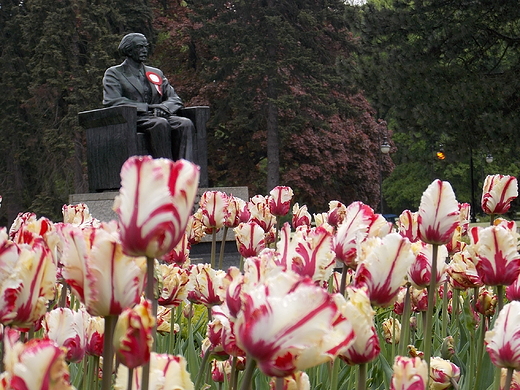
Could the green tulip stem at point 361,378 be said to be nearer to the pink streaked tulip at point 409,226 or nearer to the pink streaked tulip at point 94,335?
the pink streaked tulip at point 94,335

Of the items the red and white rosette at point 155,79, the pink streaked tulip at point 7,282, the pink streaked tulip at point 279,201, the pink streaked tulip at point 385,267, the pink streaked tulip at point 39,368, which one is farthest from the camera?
the red and white rosette at point 155,79

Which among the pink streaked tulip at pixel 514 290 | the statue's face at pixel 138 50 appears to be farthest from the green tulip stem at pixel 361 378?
the statue's face at pixel 138 50

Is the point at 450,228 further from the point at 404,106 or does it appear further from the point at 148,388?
the point at 404,106

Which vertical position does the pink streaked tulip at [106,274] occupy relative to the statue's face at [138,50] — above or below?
below

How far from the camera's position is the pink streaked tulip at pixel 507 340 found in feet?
3.75

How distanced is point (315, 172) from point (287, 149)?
1.15 m

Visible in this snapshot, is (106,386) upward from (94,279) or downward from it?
downward

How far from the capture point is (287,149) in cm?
2233

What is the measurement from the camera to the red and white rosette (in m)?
9.53

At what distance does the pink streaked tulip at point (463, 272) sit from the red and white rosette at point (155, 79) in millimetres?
7727

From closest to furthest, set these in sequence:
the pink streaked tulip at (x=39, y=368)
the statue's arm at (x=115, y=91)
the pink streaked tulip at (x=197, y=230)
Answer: the pink streaked tulip at (x=39, y=368), the pink streaked tulip at (x=197, y=230), the statue's arm at (x=115, y=91)

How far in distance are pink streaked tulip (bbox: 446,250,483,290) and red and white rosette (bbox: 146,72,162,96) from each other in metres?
7.73

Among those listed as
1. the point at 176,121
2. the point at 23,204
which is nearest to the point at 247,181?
the point at 23,204

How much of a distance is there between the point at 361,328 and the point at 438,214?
2.16 feet
